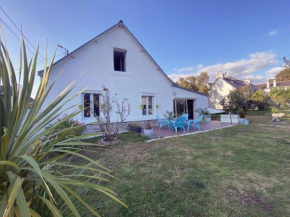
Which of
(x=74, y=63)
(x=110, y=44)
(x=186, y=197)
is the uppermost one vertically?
(x=110, y=44)

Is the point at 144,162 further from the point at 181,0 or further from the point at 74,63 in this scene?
the point at 181,0

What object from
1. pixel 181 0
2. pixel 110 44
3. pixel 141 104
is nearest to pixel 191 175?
pixel 141 104

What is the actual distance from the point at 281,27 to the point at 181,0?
1272cm

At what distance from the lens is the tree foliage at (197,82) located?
2719cm

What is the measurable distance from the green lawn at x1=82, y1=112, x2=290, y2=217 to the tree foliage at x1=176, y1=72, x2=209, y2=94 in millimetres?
22545

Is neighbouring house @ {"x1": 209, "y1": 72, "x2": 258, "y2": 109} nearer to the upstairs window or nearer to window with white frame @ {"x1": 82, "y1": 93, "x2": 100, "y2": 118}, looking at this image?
the upstairs window

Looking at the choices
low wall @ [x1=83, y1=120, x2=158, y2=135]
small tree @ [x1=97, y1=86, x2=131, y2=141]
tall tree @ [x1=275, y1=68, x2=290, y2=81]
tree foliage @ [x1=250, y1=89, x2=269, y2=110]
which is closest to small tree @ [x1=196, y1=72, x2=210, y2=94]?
tree foliage @ [x1=250, y1=89, x2=269, y2=110]

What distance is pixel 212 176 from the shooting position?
3633 mm

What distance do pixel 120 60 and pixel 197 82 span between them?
20547 millimetres

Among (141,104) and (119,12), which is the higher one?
(119,12)

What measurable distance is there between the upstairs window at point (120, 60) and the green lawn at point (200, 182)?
7.34 meters

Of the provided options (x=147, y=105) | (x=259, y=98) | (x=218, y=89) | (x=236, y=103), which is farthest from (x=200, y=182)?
(x=218, y=89)

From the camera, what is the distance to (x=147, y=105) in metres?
11.8

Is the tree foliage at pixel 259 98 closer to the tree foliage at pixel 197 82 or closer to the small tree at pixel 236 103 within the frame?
the small tree at pixel 236 103
